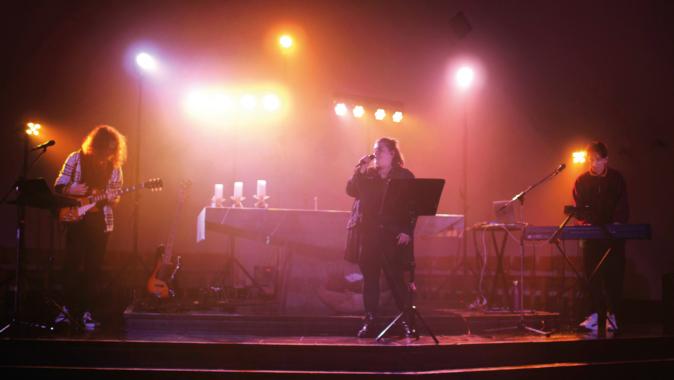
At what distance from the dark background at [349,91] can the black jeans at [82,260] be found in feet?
14.8

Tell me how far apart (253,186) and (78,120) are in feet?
10.4

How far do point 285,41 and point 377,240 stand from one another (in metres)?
5.96

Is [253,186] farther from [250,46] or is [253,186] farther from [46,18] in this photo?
[46,18]

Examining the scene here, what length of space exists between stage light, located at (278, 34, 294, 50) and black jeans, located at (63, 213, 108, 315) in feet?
18.1

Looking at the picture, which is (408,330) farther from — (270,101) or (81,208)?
(270,101)

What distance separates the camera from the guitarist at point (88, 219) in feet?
16.6

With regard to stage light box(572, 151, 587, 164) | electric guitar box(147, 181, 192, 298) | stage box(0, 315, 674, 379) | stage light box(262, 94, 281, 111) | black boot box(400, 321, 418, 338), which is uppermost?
stage light box(262, 94, 281, 111)

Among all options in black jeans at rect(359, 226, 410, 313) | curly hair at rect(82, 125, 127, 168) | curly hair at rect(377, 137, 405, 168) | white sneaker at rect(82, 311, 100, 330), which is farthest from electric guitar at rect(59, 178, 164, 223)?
curly hair at rect(377, 137, 405, 168)

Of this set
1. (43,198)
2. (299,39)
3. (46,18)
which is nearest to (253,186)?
(299,39)

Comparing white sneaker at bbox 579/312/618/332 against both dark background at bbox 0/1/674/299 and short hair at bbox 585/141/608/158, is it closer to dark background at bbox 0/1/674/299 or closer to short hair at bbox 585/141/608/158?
short hair at bbox 585/141/608/158

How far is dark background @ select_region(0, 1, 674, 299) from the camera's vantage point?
874 cm

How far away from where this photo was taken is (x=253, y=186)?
33.3 ft

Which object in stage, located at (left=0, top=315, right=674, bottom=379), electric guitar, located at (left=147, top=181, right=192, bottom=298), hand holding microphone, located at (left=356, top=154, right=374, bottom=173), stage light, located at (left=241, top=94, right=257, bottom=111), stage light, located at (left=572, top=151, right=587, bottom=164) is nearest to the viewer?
stage, located at (left=0, top=315, right=674, bottom=379)

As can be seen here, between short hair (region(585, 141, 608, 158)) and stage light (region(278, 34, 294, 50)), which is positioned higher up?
stage light (region(278, 34, 294, 50))
